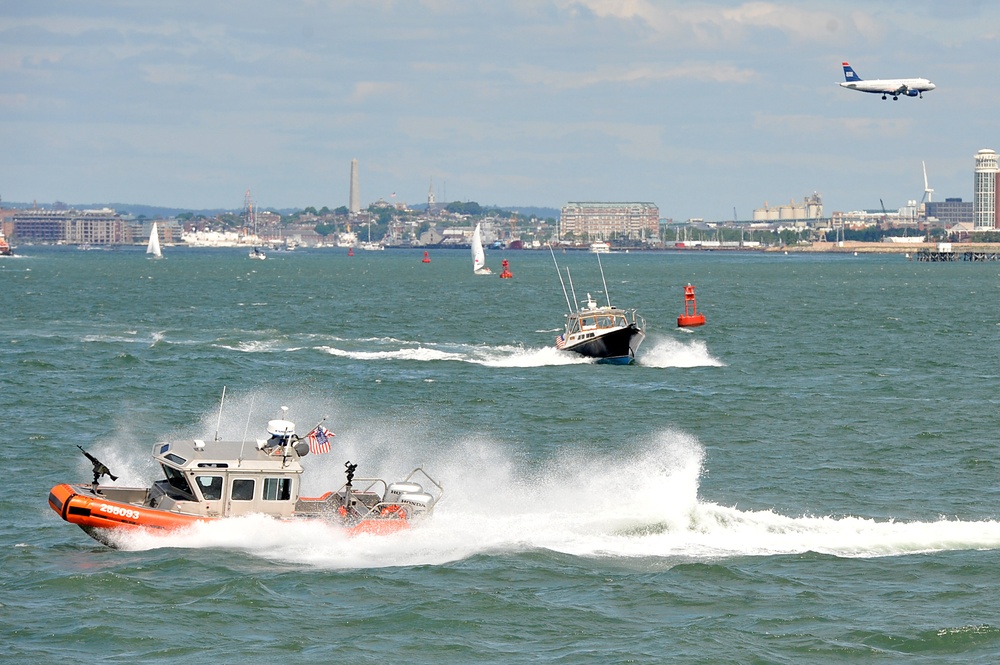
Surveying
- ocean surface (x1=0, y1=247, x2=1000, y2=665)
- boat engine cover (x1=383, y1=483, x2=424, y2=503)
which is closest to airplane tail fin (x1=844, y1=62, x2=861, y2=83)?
ocean surface (x1=0, y1=247, x2=1000, y2=665)

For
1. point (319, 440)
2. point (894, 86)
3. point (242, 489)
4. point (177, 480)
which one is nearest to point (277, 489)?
point (242, 489)

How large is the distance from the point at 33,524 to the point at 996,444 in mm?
30765

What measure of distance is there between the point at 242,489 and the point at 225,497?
43 centimetres

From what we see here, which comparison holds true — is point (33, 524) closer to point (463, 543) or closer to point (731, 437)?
point (463, 543)

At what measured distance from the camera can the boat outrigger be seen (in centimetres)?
3166

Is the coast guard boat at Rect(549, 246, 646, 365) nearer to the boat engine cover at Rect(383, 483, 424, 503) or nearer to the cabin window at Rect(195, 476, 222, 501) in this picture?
the boat engine cover at Rect(383, 483, 424, 503)

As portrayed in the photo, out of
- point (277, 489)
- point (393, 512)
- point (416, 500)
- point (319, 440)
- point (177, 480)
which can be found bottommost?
point (393, 512)

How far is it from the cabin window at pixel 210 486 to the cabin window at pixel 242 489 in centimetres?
32

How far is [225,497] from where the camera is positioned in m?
31.8

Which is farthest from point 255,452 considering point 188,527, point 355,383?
point 355,383

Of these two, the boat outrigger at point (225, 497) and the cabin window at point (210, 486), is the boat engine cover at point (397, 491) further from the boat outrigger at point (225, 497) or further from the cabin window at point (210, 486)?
the cabin window at point (210, 486)

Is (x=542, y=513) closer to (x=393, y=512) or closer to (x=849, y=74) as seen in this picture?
(x=393, y=512)

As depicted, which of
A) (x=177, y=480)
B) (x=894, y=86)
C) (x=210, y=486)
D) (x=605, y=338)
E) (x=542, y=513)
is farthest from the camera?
(x=894, y=86)

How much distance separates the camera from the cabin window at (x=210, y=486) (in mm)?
31594
